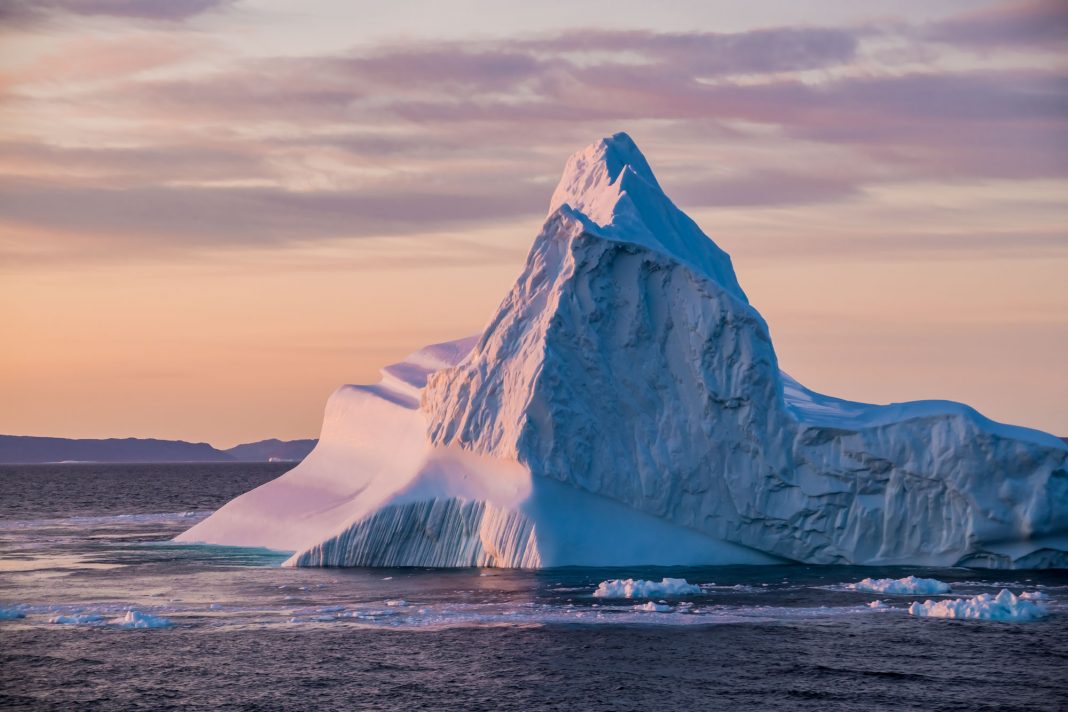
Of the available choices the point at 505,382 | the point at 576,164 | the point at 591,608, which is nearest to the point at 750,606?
the point at 591,608

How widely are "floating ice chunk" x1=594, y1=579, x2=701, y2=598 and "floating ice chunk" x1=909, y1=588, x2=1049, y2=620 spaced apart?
628 cm

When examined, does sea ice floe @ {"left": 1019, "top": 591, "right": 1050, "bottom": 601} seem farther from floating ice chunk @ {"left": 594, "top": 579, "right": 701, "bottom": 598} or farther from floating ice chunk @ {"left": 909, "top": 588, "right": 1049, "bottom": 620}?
floating ice chunk @ {"left": 594, "top": 579, "right": 701, "bottom": 598}

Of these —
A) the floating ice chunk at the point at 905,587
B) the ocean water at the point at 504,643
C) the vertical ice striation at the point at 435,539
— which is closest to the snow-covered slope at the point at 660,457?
the vertical ice striation at the point at 435,539

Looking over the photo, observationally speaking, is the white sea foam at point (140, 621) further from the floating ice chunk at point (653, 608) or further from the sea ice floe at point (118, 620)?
the floating ice chunk at point (653, 608)

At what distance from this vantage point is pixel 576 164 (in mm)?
54219

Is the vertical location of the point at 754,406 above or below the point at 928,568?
above

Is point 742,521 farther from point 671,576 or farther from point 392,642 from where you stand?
point 392,642

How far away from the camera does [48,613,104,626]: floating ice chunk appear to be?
34.3m

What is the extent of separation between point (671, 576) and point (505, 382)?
9110 millimetres

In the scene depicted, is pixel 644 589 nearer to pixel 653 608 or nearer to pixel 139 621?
pixel 653 608

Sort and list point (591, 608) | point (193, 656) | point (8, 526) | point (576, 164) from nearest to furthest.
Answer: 1. point (193, 656)
2. point (591, 608)
3. point (576, 164)
4. point (8, 526)

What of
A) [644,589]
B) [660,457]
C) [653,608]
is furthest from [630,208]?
[653,608]

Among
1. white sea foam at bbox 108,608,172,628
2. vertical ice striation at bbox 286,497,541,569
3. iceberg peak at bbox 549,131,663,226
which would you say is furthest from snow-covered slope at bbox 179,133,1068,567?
white sea foam at bbox 108,608,172,628

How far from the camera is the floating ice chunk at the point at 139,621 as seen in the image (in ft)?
110
